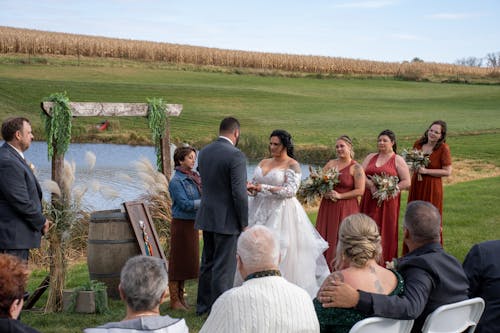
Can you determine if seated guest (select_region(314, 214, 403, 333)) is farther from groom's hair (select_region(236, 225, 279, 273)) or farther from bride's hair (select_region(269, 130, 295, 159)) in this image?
bride's hair (select_region(269, 130, 295, 159))

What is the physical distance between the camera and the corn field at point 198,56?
52.3 meters

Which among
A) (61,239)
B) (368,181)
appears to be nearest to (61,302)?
(61,239)

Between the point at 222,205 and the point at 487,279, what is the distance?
3465 millimetres

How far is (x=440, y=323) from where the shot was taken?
15.5 feet

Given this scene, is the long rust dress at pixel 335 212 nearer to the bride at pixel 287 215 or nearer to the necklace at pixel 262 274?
the bride at pixel 287 215

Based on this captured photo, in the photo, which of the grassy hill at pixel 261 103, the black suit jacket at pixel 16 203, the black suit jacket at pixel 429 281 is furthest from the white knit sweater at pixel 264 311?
the grassy hill at pixel 261 103

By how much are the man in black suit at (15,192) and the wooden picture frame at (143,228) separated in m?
1.84

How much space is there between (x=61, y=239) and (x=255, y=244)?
184 inches

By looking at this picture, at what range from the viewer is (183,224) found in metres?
8.73

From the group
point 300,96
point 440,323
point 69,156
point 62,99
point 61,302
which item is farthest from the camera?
point 300,96

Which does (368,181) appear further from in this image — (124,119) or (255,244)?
(124,119)

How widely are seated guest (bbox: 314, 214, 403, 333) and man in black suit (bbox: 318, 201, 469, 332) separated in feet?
0.28

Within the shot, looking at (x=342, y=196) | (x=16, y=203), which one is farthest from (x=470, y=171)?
(x=16, y=203)

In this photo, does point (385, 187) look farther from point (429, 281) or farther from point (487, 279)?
point (429, 281)
